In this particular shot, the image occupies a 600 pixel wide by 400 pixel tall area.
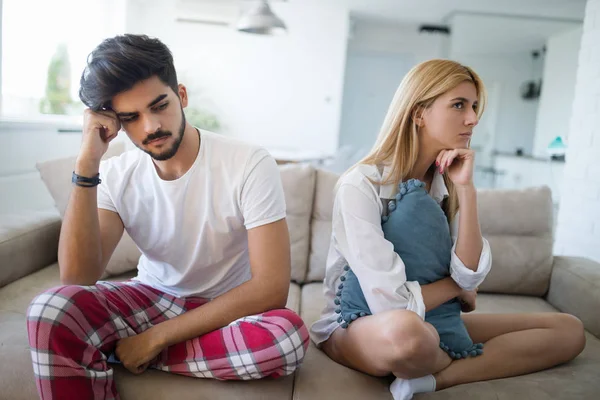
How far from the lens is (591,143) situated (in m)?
2.61

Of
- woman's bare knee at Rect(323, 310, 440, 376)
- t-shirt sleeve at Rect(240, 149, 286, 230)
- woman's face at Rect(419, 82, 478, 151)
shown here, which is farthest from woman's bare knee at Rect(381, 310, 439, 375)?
woman's face at Rect(419, 82, 478, 151)

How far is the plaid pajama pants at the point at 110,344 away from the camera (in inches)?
39.1

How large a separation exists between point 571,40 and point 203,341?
18.9 feet

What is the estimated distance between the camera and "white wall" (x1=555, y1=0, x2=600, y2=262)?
101 inches

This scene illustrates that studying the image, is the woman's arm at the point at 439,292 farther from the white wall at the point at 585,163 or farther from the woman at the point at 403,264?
the white wall at the point at 585,163

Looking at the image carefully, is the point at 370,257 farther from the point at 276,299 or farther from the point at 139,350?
the point at 139,350

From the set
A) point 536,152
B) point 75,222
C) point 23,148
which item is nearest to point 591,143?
point 75,222

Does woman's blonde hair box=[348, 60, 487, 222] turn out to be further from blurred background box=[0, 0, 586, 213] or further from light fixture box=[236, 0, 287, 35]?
blurred background box=[0, 0, 586, 213]

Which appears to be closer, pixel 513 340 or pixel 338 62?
pixel 513 340

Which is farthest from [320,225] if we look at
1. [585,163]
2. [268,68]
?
[268,68]

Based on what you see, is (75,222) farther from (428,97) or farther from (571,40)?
(571,40)

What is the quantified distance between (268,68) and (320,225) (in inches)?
178

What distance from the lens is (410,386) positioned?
3.69ft

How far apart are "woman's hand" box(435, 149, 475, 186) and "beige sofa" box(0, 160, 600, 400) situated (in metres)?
0.50
